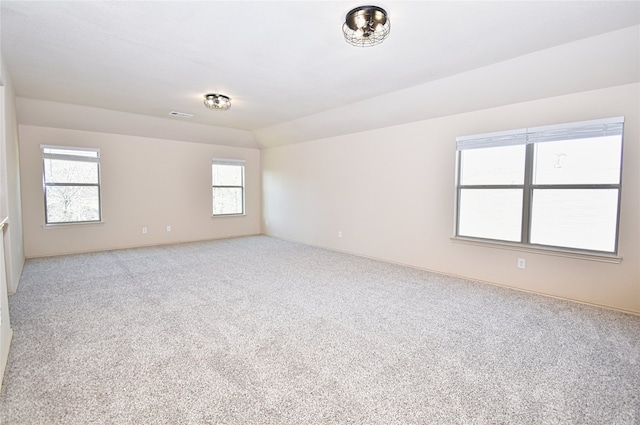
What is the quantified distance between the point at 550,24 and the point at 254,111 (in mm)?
4049

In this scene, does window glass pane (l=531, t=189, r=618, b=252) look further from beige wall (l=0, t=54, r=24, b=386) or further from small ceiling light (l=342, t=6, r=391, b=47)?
beige wall (l=0, t=54, r=24, b=386)

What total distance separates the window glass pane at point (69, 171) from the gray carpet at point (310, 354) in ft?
6.87

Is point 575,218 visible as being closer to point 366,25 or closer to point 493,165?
point 493,165

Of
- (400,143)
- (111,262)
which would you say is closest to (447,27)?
(400,143)

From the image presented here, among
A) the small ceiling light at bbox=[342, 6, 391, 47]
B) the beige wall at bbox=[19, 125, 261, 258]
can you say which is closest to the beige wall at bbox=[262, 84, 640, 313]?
the beige wall at bbox=[19, 125, 261, 258]

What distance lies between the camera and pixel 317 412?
166 cm

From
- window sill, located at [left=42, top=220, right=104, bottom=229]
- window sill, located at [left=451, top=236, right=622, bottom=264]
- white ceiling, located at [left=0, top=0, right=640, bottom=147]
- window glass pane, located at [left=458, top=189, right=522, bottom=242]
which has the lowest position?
window sill, located at [left=451, top=236, right=622, bottom=264]

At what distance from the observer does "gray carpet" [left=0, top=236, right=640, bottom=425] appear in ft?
5.54

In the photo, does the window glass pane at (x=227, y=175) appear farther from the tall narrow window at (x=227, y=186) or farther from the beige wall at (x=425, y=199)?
the beige wall at (x=425, y=199)

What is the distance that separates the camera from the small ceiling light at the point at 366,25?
2.25 meters

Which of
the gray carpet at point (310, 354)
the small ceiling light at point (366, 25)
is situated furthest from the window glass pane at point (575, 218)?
the small ceiling light at point (366, 25)

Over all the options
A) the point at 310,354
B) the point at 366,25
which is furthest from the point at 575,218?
the point at 310,354

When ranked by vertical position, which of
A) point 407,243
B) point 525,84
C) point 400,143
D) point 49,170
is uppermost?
point 525,84

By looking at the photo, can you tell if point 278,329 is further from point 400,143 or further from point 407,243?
point 400,143
